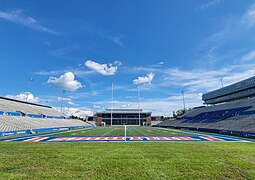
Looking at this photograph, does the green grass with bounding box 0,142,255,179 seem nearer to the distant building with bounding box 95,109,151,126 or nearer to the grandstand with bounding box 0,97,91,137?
the grandstand with bounding box 0,97,91,137

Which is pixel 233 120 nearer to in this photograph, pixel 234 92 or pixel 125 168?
pixel 234 92

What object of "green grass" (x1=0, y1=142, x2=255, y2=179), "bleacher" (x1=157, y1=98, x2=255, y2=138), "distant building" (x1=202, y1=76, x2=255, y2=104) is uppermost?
"distant building" (x1=202, y1=76, x2=255, y2=104)

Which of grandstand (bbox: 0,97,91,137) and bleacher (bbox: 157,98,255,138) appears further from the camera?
bleacher (bbox: 157,98,255,138)

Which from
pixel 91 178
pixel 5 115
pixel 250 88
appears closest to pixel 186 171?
pixel 91 178

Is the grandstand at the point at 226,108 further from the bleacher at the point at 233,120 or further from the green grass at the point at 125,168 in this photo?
the green grass at the point at 125,168

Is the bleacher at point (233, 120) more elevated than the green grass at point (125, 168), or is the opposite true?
the bleacher at point (233, 120)

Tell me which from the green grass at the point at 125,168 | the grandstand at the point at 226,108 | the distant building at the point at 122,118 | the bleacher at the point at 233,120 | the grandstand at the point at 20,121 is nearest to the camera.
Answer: the green grass at the point at 125,168

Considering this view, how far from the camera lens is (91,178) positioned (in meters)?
5.79

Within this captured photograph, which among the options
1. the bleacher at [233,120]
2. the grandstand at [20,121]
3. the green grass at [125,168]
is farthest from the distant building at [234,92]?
the grandstand at [20,121]

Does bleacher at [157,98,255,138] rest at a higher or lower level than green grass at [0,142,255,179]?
higher

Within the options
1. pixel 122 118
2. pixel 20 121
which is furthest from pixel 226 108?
pixel 122 118

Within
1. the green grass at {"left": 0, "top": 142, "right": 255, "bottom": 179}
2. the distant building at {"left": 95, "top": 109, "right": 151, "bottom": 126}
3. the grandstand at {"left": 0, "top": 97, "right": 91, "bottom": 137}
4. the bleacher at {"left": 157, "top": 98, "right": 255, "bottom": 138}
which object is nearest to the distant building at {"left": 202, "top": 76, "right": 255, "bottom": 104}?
the bleacher at {"left": 157, "top": 98, "right": 255, "bottom": 138}

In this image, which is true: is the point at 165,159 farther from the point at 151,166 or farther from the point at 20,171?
the point at 20,171

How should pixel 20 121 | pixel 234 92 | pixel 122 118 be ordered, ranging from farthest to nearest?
pixel 122 118 < pixel 234 92 < pixel 20 121
